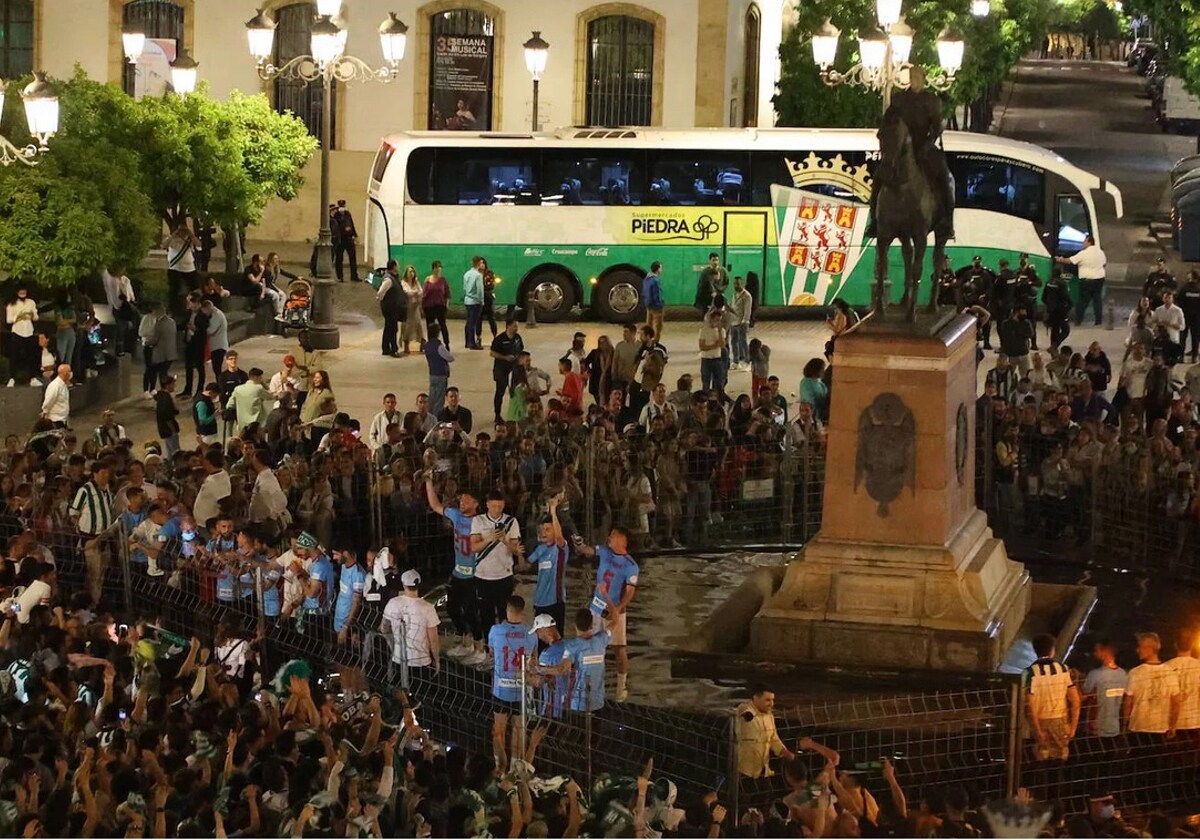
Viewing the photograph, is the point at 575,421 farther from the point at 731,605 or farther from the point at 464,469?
the point at 731,605

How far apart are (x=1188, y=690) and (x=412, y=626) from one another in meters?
4.59

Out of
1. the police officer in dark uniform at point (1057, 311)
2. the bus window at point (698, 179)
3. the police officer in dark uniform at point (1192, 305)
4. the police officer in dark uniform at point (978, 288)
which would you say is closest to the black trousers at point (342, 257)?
the bus window at point (698, 179)

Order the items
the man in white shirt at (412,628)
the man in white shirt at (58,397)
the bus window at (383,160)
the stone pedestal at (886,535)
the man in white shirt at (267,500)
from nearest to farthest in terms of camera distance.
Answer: the man in white shirt at (412,628) → the stone pedestal at (886,535) → the man in white shirt at (267,500) → the man in white shirt at (58,397) → the bus window at (383,160)

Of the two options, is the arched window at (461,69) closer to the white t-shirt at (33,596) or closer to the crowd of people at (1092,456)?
the crowd of people at (1092,456)

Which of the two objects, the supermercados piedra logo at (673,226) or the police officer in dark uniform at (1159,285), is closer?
the police officer in dark uniform at (1159,285)

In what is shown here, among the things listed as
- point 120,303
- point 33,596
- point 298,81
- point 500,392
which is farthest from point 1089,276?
point 33,596

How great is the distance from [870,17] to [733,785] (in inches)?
1161

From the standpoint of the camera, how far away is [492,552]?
16656 mm

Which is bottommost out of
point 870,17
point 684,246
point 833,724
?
point 833,724

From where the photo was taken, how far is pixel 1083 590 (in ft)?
60.6

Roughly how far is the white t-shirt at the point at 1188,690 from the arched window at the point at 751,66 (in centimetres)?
3125

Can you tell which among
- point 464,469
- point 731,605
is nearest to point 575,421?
point 464,469

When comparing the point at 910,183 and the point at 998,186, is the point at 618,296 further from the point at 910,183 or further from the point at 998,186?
the point at 910,183

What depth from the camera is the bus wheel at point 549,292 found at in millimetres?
34406
